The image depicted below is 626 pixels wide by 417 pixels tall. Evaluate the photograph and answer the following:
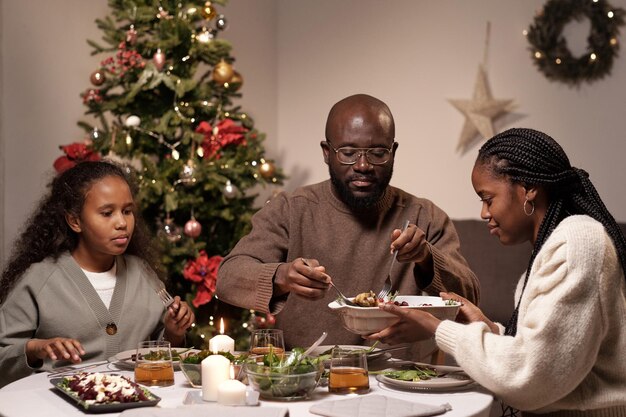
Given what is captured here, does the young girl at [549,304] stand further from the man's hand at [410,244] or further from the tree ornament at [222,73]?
the tree ornament at [222,73]

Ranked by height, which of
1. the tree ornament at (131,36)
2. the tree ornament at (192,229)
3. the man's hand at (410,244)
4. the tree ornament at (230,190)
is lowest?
the tree ornament at (192,229)

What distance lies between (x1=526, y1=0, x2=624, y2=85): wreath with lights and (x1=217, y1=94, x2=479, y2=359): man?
2197 millimetres

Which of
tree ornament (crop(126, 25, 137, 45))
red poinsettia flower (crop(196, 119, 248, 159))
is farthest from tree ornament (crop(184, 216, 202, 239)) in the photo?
tree ornament (crop(126, 25, 137, 45))

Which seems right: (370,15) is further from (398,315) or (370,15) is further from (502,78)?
(398,315)

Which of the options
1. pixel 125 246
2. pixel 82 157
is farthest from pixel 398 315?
pixel 82 157

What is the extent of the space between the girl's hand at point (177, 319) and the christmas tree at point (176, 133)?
57.6 inches

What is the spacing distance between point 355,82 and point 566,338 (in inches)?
156

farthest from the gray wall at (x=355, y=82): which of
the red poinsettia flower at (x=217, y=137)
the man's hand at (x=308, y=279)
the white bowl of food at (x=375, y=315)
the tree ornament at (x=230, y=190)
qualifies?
the white bowl of food at (x=375, y=315)

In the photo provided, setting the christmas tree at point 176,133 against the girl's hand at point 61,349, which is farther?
the christmas tree at point 176,133

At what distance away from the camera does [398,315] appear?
2123 mm

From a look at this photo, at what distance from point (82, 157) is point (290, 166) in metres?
2.14

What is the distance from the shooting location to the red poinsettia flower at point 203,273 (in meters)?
4.24

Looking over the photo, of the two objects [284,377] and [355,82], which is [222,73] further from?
[284,377]

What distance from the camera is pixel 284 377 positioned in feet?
6.23
